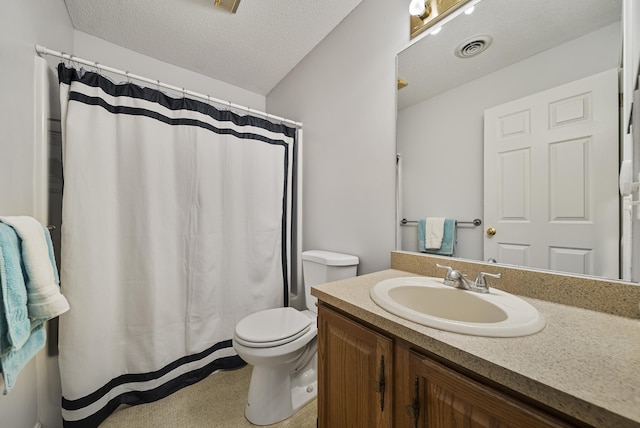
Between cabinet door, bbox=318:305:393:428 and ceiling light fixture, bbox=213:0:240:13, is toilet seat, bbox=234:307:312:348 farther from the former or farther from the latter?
ceiling light fixture, bbox=213:0:240:13

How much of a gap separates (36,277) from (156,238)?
0.69 meters

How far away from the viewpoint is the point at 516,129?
87 centimetres

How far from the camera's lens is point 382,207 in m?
1.32

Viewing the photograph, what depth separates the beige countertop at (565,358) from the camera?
1.17 ft

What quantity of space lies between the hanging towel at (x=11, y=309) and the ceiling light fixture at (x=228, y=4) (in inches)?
58.7

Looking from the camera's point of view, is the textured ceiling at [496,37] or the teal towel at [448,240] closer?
the textured ceiling at [496,37]

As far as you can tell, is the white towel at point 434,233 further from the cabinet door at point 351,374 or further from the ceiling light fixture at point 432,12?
the ceiling light fixture at point 432,12

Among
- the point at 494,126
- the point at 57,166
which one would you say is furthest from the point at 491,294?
the point at 57,166

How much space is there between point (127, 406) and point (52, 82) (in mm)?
1779

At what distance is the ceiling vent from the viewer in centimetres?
95

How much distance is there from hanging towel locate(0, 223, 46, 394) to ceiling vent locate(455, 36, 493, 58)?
5.72ft

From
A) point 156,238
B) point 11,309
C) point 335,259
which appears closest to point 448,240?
point 335,259

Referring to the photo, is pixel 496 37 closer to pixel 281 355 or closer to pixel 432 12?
pixel 432 12

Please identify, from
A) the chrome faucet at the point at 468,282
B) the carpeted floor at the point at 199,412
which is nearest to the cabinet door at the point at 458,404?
the chrome faucet at the point at 468,282
